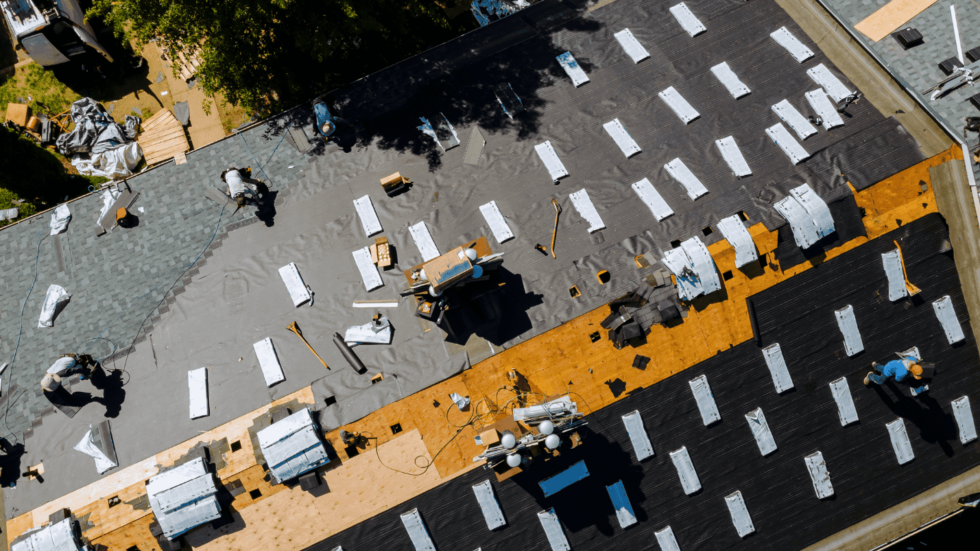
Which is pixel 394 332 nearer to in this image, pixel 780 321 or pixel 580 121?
pixel 580 121

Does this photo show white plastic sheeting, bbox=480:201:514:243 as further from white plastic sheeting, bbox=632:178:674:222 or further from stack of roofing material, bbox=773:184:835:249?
stack of roofing material, bbox=773:184:835:249

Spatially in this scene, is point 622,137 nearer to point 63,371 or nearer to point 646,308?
point 646,308

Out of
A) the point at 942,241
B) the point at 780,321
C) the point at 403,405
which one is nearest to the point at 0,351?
the point at 403,405

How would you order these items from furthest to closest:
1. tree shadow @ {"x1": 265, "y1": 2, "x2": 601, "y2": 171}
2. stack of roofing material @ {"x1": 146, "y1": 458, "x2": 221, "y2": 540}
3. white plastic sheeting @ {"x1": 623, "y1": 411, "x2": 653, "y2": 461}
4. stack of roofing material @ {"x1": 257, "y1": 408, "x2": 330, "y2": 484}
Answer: tree shadow @ {"x1": 265, "y1": 2, "x2": 601, "y2": 171}, white plastic sheeting @ {"x1": 623, "y1": 411, "x2": 653, "y2": 461}, stack of roofing material @ {"x1": 257, "y1": 408, "x2": 330, "y2": 484}, stack of roofing material @ {"x1": 146, "y1": 458, "x2": 221, "y2": 540}

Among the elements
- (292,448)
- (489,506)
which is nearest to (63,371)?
(292,448)

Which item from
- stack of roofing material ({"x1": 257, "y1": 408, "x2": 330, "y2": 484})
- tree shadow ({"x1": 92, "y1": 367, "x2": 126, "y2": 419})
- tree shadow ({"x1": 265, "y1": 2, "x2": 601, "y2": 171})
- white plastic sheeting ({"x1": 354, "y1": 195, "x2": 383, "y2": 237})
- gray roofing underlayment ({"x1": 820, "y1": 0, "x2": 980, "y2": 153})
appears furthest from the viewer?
tree shadow ({"x1": 265, "y1": 2, "x2": 601, "y2": 171})

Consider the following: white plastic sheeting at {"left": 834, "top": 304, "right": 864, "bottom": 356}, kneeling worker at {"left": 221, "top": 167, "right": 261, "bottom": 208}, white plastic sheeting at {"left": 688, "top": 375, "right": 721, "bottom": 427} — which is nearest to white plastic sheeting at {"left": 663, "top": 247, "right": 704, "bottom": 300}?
white plastic sheeting at {"left": 688, "top": 375, "right": 721, "bottom": 427}

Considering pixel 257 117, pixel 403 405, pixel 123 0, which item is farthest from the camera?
pixel 257 117
